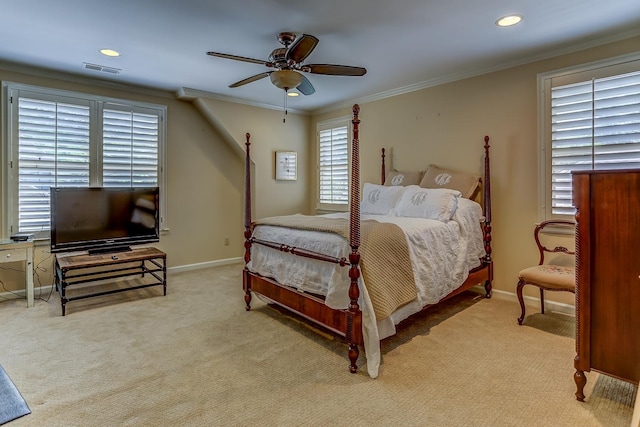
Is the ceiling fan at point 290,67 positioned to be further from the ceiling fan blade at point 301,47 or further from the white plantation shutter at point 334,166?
the white plantation shutter at point 334,166

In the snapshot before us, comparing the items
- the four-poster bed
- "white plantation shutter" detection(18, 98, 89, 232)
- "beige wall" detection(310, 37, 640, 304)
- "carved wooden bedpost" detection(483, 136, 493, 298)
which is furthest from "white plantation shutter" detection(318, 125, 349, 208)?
"white plantation shutter" detection(18, 98, 89, 232)

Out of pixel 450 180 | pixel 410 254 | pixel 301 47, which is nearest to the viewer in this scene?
pixel 301 47

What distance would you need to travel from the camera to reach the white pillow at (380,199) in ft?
13.0

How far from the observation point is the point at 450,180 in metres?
3.92

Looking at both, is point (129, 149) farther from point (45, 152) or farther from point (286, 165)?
point (286, 165)

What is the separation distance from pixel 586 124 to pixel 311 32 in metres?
2.60

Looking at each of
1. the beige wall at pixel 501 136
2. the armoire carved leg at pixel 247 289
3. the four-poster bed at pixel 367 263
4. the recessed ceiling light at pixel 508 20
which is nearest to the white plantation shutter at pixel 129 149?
the four-poster bed at pixel 367 263

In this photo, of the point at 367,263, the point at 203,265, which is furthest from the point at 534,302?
the point at 203,265

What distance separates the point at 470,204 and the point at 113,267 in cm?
445

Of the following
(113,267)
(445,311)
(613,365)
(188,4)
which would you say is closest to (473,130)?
(445,311)

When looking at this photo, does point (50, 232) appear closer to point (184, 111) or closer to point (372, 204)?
point (184, 111)

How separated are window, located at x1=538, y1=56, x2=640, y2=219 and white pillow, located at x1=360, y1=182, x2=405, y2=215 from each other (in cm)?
146

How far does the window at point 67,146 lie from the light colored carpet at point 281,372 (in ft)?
4.00

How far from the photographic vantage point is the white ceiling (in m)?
2.48
